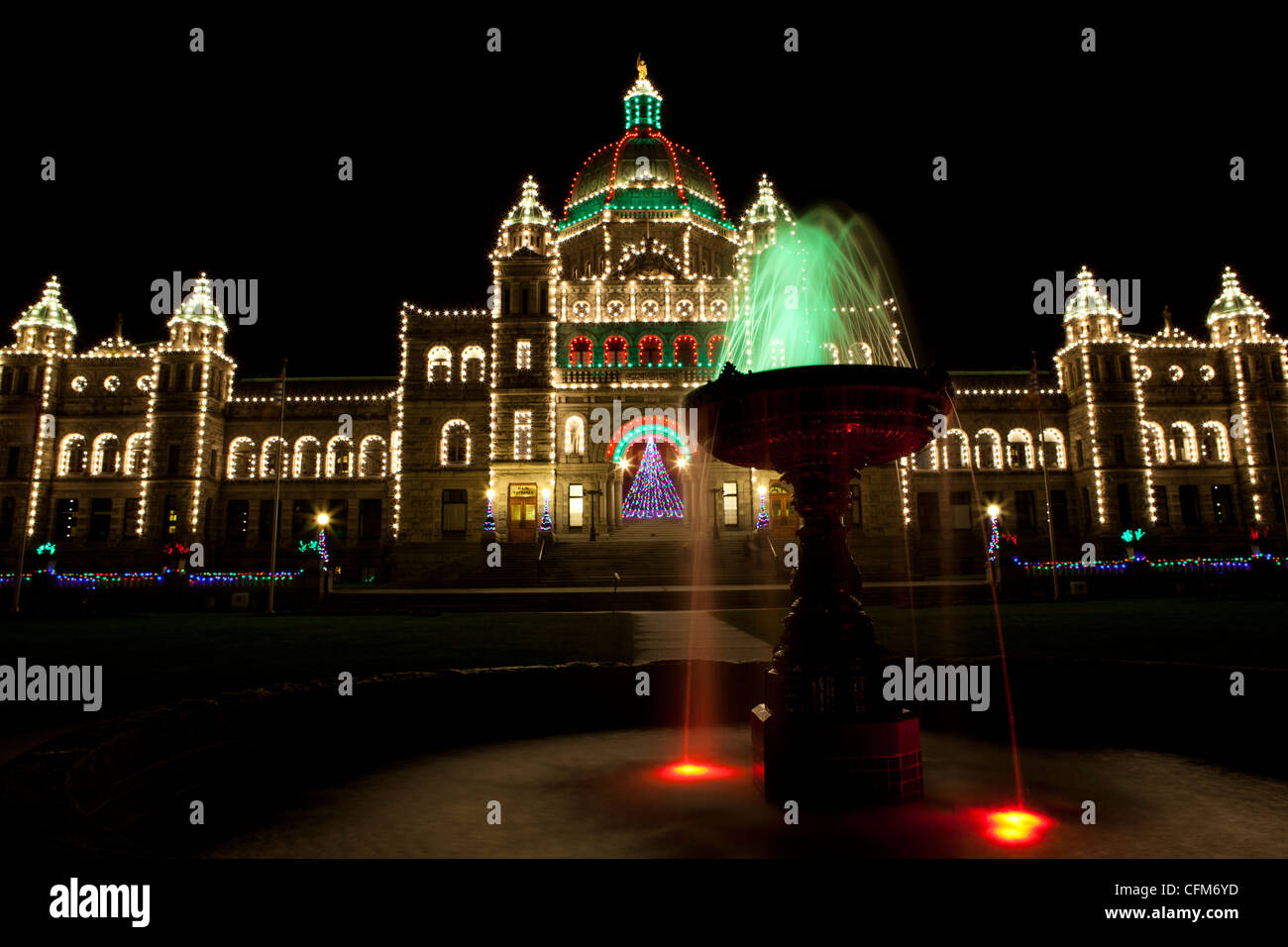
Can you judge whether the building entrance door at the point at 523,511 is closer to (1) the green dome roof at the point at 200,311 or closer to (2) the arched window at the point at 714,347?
(2) the arched window at the point at 714,347

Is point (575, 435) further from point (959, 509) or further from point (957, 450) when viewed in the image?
point (957, 450)

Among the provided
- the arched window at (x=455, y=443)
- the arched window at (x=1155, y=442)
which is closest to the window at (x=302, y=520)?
the arched window at (x=455, y=443)

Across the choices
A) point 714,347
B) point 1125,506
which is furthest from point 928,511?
point 714,347

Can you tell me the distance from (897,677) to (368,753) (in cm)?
469

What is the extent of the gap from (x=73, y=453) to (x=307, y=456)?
1501 cm

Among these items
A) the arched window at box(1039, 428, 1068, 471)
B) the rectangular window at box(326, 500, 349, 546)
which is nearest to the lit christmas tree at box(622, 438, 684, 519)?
the rectangular window at box(326, 500, 349, 546)

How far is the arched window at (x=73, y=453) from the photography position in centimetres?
4875

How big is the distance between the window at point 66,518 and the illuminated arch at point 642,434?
35.0m

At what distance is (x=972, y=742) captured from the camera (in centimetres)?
700

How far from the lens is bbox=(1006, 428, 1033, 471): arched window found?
50.3 meters

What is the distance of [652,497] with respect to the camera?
4138 centimetres

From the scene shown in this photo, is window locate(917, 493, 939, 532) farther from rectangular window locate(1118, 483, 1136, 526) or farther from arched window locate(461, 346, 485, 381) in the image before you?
arched window locate(461, 346, 485, 381)
